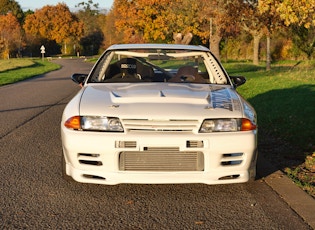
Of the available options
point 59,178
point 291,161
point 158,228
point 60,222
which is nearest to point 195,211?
point 158,228

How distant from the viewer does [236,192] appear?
14.7ft

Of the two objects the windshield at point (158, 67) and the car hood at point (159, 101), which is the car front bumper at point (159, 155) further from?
the windshield at point (158, 67)

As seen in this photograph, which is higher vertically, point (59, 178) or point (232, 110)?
point (232, 110)

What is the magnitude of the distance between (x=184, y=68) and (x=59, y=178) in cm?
207

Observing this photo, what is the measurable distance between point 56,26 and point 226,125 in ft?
315

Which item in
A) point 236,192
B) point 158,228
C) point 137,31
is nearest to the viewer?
point 158,228

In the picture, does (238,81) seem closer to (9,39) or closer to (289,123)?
(289,123)

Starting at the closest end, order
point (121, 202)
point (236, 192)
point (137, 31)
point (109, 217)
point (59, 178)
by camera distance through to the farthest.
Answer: point (109, 217) < point (121, 202) < point (236, 192) < point (59, 178) < point (137, 31)

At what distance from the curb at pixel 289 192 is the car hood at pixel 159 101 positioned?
0.90m

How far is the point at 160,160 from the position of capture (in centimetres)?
400

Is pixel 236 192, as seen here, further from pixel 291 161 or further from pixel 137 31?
pixel 137 31

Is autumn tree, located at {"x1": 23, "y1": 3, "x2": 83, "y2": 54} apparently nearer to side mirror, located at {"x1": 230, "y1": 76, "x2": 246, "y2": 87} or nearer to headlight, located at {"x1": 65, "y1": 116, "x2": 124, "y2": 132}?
side mirror, located at {"x1": 230, "y1": 76, "x2": 246, "y2": 87}

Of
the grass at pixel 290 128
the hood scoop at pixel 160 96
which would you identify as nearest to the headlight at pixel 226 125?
the hood scoop at pixel 160 96

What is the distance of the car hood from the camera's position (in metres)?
4.10
